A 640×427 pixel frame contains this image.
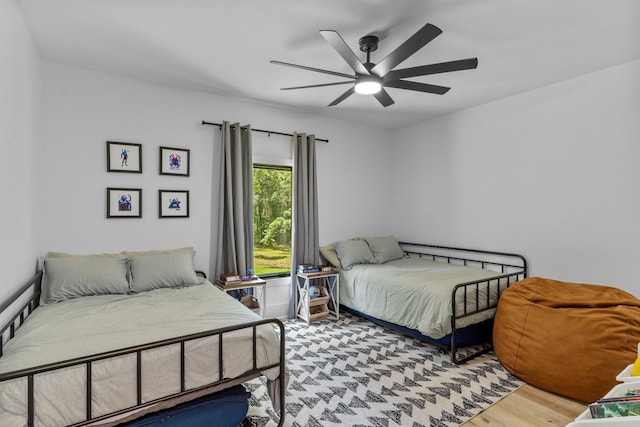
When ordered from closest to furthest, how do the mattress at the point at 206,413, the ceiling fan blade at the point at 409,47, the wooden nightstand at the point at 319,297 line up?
the mattress at the point at 206,413 → the ceiling fan blade at the point at 409,47 → the wooden nightstand at the point at 319,297

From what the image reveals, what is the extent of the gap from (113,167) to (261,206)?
163 cm

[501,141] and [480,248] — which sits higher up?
[501,141]

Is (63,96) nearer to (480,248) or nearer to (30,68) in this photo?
(30,68)

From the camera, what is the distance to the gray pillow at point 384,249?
14.3 feet

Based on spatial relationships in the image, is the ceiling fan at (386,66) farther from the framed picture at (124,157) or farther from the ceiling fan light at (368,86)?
the framed picture at (124,157)

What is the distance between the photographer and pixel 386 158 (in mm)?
5195

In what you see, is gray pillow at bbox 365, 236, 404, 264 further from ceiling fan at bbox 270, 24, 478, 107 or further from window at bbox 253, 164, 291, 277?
ceiling fan at bbox 270, 24, 478, 107

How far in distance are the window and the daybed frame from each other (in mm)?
1139

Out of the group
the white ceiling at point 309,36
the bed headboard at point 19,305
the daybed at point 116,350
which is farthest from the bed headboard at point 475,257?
the bed headboard at point 19,305

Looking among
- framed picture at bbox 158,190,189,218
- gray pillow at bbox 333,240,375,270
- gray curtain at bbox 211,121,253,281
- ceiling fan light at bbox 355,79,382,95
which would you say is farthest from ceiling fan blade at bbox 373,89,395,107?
framed picture at bbox 158,190,189,218

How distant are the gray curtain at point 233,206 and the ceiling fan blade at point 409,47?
1919 mm

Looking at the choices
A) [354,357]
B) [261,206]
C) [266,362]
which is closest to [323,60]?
[261,206]

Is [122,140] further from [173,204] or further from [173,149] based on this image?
[173,204]

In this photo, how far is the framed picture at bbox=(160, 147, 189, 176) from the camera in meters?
3.36
